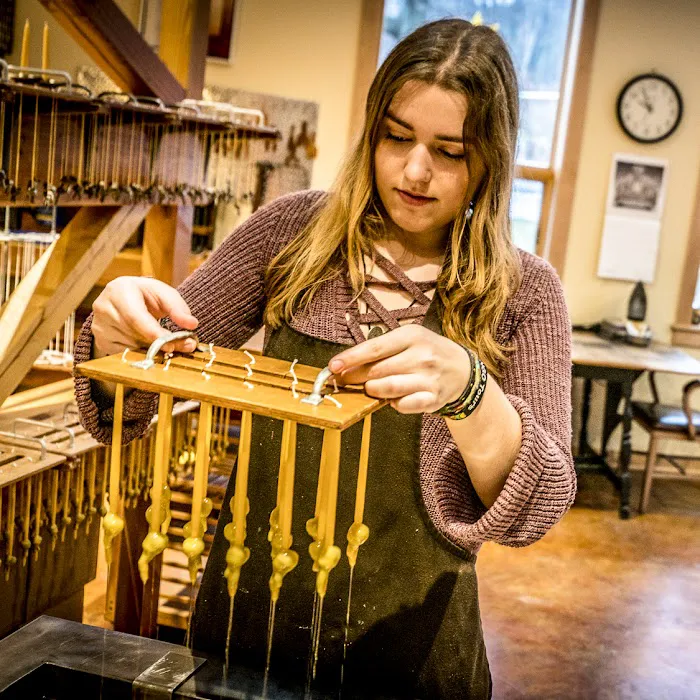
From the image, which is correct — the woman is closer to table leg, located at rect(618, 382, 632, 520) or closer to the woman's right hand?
the woman's right hand

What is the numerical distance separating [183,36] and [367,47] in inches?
95.1

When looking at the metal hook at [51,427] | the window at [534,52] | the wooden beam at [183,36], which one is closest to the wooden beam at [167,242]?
the wooden beam at [183,36]

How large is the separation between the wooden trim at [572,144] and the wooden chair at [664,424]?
0.96 meters

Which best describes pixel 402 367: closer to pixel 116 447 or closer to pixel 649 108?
pixel 116 447

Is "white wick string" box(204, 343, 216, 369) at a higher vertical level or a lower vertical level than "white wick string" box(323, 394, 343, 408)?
higher

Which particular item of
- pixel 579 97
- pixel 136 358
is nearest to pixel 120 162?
pixel 136 358

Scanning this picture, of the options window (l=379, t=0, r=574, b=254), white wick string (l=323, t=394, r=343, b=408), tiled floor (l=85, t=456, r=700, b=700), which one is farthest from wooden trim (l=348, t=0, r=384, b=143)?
white wick string (l=323, t=394, r=343, b=408)

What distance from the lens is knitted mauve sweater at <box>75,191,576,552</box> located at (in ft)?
3.47

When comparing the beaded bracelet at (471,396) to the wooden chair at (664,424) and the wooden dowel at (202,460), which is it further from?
the wooden chair at (664,424)

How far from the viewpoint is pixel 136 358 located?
38.0 inches

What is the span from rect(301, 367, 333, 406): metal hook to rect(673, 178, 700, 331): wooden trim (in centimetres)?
475

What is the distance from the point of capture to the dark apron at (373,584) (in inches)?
49.4

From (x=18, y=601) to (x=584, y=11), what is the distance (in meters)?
4.33

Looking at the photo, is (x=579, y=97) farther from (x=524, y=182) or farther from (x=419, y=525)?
(x=419, y=525)
